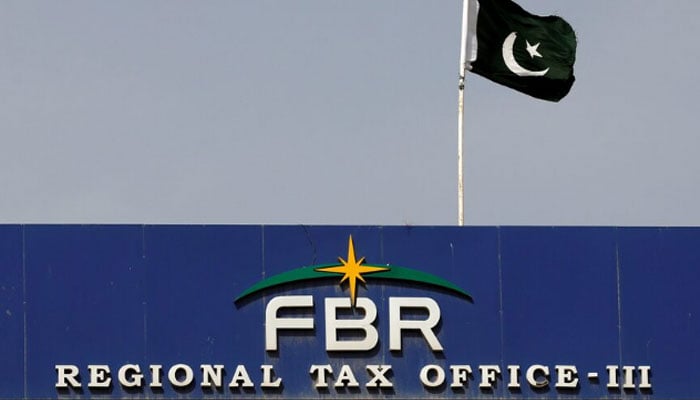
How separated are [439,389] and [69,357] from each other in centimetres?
551

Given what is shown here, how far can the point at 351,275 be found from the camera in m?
30.3

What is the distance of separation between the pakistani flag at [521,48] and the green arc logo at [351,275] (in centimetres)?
460

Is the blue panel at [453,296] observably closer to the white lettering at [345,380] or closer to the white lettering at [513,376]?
the white lettering at [513,376]

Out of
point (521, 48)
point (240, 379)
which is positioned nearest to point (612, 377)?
point (240, 379)

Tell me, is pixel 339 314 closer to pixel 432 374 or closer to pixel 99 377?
pixel 432 374

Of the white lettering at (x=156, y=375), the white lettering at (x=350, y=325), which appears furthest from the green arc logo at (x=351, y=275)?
the white lettering at (x=156, y=375)

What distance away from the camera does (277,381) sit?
98.1ft

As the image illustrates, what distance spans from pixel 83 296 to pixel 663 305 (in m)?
8.77

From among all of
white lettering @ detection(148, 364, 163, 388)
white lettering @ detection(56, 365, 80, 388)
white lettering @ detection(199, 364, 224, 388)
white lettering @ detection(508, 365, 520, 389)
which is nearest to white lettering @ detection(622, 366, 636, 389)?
white lettering @ detection(508, 365, 520, 389)

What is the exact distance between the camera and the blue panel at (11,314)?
97.4 feet

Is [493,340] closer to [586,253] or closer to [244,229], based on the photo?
[586,253]

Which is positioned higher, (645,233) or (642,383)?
(645,233)

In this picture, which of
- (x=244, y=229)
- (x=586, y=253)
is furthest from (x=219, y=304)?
(x=586, y=253)

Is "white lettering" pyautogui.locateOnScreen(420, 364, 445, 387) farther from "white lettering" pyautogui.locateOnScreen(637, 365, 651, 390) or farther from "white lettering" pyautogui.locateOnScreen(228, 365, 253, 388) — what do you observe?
"white lettering" pyautogui.locateOnScreen(637, 365, 651, 390)
